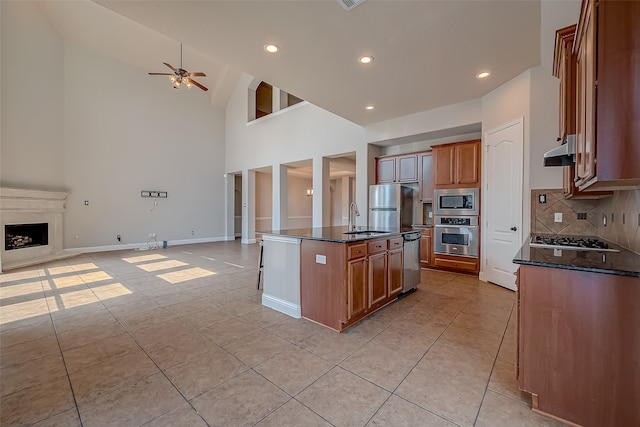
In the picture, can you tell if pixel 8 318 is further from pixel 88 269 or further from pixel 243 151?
pixel 243 151

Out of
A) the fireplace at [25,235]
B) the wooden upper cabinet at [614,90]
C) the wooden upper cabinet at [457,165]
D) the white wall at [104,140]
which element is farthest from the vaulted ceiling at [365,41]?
the fireplace at [25,235]

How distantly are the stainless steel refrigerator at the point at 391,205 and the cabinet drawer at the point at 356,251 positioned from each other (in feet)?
8.41

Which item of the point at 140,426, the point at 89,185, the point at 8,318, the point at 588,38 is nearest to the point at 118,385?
the point at 140,426

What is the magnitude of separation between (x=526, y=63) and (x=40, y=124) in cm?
945

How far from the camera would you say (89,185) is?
6.87m

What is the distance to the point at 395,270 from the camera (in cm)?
332

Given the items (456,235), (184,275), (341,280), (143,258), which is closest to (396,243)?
(341,280)

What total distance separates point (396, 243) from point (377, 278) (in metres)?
0.59

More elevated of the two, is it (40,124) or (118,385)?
(40,124)

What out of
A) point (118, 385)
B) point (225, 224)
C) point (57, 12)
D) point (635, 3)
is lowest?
point (118, 385)

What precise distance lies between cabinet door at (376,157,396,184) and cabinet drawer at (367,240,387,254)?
295cm

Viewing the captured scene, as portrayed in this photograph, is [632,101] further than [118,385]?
No

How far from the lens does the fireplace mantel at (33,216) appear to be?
205 inches

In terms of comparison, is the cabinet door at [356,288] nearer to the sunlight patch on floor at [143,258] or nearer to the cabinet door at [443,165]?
the cabinet door at [443,165]
